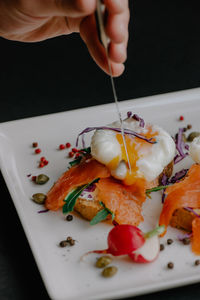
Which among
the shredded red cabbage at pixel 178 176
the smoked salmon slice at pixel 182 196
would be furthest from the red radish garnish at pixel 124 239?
the shredded red cabbage at pixel 178 176

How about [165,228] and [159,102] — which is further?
[159,102]

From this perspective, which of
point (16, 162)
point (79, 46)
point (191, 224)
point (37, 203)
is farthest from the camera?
point (79, 46)

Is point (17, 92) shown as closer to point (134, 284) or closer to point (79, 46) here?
point (79, 46)

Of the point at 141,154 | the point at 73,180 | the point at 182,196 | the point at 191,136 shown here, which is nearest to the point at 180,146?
the point at 191,136

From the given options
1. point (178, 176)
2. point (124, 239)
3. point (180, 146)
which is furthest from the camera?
point (180, 146)

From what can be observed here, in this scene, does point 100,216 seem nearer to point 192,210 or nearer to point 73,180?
point 73,180

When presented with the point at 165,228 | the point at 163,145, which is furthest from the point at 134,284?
the point at 163,145

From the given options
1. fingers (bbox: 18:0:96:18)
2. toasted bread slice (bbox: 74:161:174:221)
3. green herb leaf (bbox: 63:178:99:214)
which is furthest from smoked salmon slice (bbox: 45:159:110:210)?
fingers (bbox: 18:0:96:18)
